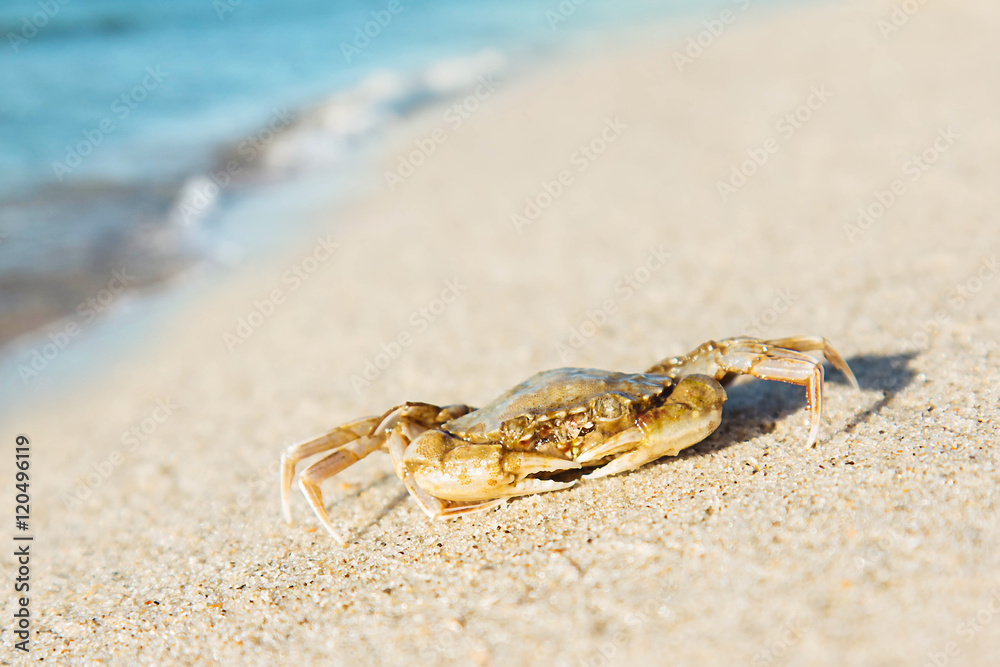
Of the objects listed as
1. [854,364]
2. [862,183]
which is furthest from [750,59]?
[854,364]
